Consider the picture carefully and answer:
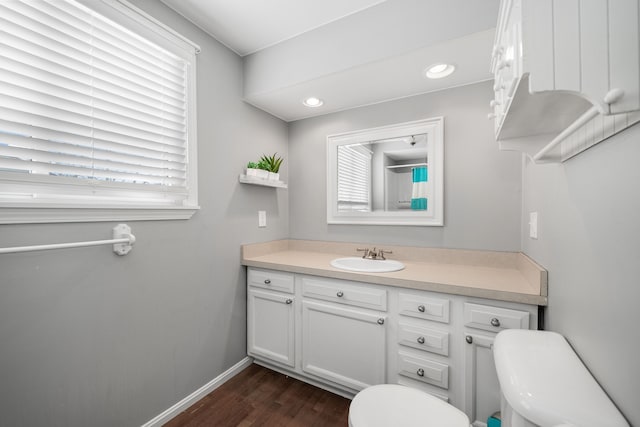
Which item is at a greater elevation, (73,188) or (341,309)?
(73,188)

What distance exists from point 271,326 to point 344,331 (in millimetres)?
590

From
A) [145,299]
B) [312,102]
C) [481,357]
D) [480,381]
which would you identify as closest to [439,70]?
[312,102]

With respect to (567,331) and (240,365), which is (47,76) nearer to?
(240,365)

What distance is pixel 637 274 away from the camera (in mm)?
561

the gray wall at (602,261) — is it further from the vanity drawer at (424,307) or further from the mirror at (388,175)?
the mirror at (388,175)

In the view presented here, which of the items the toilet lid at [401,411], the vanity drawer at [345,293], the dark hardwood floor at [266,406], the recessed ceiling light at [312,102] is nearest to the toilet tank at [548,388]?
the toilet lid at [401,411]

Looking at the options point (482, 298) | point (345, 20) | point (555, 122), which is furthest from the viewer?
point (345, 20)

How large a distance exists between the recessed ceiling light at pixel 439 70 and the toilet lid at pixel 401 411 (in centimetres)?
173

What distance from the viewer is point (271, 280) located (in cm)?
194

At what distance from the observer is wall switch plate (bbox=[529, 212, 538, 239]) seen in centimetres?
134

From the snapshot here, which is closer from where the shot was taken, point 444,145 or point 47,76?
point 47,76

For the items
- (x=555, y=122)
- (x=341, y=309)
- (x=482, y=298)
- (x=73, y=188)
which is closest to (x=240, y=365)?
(x=341, y=309)

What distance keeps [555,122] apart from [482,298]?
2.73 feet

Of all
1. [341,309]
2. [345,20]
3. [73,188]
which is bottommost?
[341,309]
